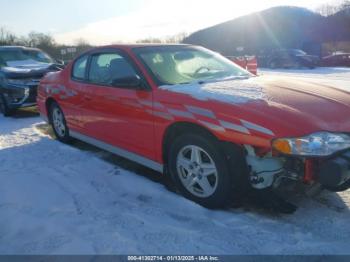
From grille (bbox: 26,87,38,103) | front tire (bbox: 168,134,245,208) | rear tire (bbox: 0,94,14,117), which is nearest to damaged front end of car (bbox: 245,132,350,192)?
front tire (bbox: 168,134,245,208)

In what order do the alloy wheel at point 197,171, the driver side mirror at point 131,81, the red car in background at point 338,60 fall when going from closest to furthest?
the alloy wheel at point 197,171 → the driver side mirror at point 131,81 → the red car in background at point 338,60

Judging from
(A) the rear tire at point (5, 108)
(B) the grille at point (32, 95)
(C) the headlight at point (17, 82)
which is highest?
(C) the headlight at point (17, 82)

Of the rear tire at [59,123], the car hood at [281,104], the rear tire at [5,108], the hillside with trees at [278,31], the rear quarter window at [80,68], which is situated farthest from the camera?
the hillside with trees at [278,31]

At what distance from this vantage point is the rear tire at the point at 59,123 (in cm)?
563

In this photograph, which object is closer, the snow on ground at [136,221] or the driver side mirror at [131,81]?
the snow on ground at [136,221]

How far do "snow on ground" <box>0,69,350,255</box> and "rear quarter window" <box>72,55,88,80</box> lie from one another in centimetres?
137

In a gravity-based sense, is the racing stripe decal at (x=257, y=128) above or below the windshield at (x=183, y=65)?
below

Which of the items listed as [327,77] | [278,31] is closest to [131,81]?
[327,77]

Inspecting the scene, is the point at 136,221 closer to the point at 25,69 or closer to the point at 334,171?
the point at 334,171

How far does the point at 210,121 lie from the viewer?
10.3 ft

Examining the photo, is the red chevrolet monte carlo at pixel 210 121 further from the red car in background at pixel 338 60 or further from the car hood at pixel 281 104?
the red car in background at pixel 338 60

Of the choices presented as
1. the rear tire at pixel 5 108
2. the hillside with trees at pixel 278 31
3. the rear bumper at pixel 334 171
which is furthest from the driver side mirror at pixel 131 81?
the hillside with trees at pixel 278 31

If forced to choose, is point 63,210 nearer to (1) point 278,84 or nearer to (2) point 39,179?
(2) point 39,179

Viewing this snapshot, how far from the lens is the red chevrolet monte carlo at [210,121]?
2852 mm
